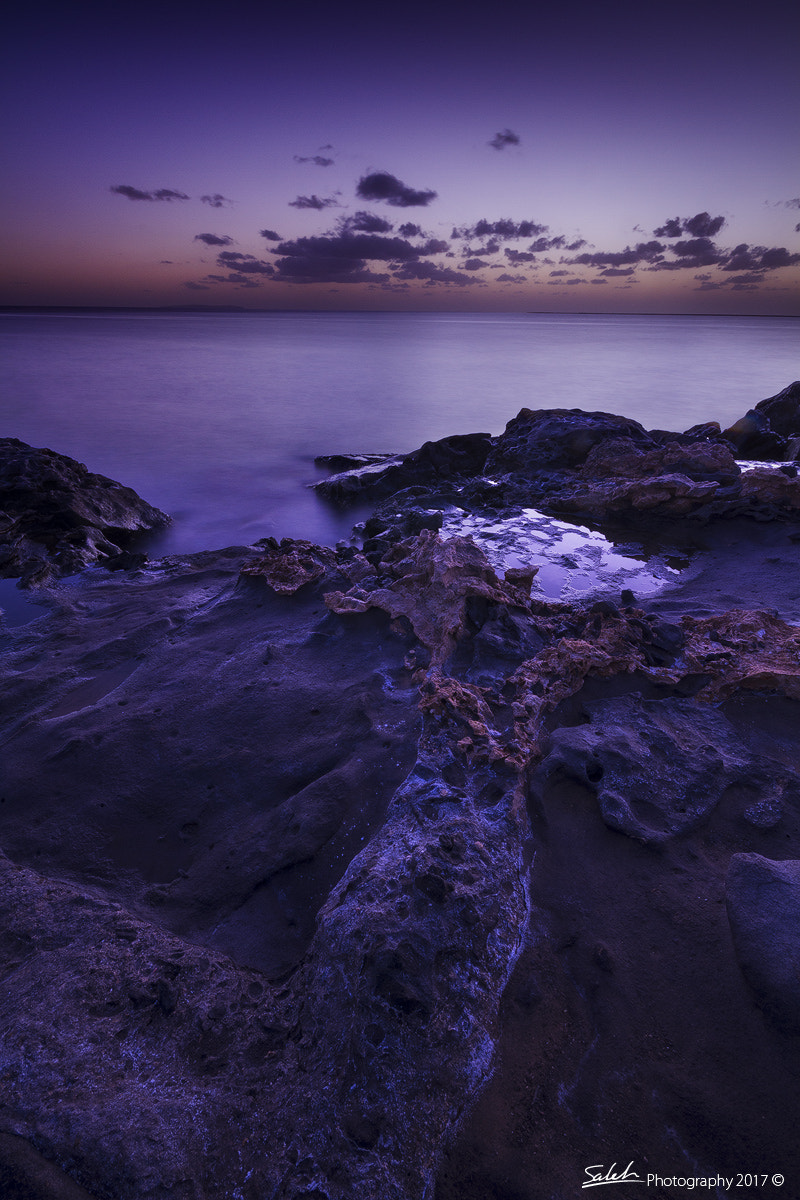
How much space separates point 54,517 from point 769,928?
8.16m

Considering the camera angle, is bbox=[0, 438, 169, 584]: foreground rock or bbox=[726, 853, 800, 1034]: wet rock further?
bbox=[0, 438, 169, 584]: foreground rock

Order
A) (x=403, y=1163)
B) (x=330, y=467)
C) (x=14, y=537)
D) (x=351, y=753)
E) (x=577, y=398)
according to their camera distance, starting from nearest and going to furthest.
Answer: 1. (x=403, y=1163)
2. (x=351, y=753)
3. (x=14, y=537)
4. (x=330, y=467)
5. (x=577, y=398)

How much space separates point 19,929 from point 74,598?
4.14 meters

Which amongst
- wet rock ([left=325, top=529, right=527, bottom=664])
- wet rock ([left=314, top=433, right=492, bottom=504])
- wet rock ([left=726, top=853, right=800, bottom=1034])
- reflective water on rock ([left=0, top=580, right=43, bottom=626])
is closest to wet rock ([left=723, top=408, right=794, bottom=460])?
wet rock ([left=314, top=433, right=492, bottom=504])

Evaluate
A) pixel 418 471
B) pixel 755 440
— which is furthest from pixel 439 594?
pixel 755 440

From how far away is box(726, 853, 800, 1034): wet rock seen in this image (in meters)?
1.94

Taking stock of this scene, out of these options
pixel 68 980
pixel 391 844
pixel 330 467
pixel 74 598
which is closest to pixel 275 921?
pixel 391 844

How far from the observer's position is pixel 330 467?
12391 millimetres

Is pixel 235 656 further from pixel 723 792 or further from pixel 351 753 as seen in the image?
pixel 723 792

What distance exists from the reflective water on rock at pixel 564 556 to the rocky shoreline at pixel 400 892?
3.20 ft

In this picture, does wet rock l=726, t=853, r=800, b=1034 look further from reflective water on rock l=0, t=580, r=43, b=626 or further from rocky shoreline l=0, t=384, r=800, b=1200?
reflective water on rock l=0, t=580, r=43, b=626

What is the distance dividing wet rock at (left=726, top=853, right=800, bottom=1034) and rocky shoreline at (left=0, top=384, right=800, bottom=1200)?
0.01 meters

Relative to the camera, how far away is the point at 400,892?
7.06 feet

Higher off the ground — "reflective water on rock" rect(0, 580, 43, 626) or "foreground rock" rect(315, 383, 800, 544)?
"foreground rock" rect(315, 383, 800, 544)
